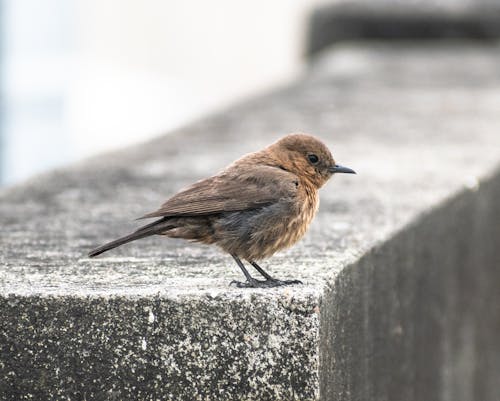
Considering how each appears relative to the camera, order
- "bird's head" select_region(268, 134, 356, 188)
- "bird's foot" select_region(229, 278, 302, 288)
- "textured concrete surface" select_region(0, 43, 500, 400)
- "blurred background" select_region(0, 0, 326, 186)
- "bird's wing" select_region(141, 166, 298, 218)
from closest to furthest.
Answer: "textured concrete surface" select_region(0, 43, 500, 400)
"bird's foot" select_region(229, 278, 302, 288)
"bird's wing" select_region(141, 166, 298, 218)
"bird's head" select_region(268, 134, 356, 188)
"blurred background" select_region(0, 0, 326, 186)

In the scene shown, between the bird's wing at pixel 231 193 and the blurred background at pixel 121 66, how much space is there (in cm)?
324

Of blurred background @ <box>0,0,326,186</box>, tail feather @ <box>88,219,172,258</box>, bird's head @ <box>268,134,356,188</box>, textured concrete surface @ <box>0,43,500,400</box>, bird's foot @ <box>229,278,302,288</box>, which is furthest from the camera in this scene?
blurred background @ <box>0,0,326,186</box>

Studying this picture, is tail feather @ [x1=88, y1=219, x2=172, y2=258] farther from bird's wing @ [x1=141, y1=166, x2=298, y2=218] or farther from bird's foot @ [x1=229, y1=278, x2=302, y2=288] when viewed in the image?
bird's foot @ [x1=229, y1=278, x2=302, y2=288]

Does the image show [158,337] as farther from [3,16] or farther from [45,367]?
[3,16]

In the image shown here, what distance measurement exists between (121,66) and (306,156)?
1100cm

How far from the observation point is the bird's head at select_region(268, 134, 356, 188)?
4.41 metres

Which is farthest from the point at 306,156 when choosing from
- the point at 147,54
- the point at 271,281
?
the point at 147,54

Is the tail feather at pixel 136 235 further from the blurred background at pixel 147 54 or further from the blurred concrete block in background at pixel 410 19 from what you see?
the blurred concrete block in background at pixel 410 19

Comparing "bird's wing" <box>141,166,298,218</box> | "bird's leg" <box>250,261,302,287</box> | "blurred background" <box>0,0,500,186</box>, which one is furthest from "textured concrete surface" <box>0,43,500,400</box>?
"blurred background" <box>0,0,500,186</box>

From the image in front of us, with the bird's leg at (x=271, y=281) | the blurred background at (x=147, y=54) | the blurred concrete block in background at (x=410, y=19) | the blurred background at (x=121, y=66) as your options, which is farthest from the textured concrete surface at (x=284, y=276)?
the blurred concrete block in background at (x=410, y=19)

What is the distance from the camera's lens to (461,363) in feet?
17.2

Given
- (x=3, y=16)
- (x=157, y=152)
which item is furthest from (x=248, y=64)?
(x=157, y=152)

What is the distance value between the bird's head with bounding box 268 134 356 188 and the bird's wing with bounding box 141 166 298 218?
0.21 metres

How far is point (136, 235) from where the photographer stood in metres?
3.77
